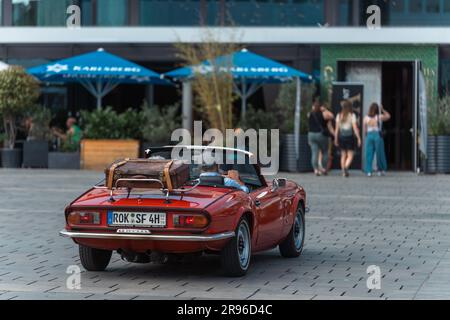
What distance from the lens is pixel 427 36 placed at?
29.1m

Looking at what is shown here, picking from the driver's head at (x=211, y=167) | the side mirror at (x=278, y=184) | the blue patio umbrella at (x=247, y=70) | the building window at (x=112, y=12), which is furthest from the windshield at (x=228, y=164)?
the building window at (x=112, y=12)

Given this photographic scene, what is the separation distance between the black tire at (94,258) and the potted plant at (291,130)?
17.3 metres

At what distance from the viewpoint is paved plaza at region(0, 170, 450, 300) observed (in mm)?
8898

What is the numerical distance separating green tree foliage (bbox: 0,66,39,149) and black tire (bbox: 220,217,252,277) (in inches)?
734

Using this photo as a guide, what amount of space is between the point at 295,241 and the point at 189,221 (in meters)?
2.42

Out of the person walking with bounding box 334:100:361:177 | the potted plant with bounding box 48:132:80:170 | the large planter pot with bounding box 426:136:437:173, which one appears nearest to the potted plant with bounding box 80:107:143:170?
the potted plant with bounding box 48:132:80:170

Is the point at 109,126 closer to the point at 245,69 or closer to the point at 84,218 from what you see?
the point at 245,69

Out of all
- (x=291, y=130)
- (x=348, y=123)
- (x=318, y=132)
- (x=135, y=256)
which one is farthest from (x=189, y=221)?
(x=291, y=130)

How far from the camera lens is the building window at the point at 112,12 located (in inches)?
1205

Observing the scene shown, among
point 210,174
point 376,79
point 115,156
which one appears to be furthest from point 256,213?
point 376,79

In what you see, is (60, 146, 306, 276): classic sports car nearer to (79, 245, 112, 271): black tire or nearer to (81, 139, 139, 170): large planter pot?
(79, 245, 112, 271): black tire

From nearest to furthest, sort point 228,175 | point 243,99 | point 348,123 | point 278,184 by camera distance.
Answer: point 228,175 < point 278,184 < point 348,123 < point 243,99

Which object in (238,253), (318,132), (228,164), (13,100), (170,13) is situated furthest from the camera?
(170,13)

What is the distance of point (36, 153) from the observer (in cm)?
2802
